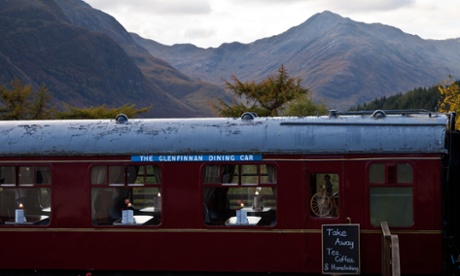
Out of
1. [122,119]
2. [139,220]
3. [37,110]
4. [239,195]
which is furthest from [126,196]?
[37,110]

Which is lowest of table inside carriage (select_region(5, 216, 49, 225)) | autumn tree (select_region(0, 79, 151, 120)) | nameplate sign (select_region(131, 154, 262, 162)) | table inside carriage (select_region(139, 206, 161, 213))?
table inside carriage (select_region(5, 216, 49, 225))

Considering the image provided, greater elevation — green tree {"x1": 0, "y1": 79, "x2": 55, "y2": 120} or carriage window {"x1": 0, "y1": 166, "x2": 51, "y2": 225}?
green tree {"x1": 0, "y1": 79, "x2": 55, "y2": 120}

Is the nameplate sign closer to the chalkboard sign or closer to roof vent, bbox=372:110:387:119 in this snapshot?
the chalkboard sign

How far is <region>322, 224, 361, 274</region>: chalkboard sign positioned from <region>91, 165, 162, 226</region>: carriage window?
3.17 metres

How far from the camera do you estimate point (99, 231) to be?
44.6 feet

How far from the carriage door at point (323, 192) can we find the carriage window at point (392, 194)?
1.92 ft

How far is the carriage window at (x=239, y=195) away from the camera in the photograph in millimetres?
13086

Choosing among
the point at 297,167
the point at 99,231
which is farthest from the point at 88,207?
the point at 297,167

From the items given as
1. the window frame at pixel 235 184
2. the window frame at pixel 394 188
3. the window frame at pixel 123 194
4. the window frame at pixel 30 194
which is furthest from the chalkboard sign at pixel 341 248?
the window frame at pixel 30 194

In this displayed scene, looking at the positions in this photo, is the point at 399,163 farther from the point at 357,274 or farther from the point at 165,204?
the point at 165,204

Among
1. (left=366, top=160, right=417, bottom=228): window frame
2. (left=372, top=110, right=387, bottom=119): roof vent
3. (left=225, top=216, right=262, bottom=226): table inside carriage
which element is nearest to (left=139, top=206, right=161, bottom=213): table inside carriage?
(left=225, top=216, right=262, bottom=226): table inside carriage

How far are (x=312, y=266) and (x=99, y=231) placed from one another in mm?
4034

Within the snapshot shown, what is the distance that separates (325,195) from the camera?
42.8ft

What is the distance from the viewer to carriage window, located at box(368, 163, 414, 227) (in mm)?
12625
